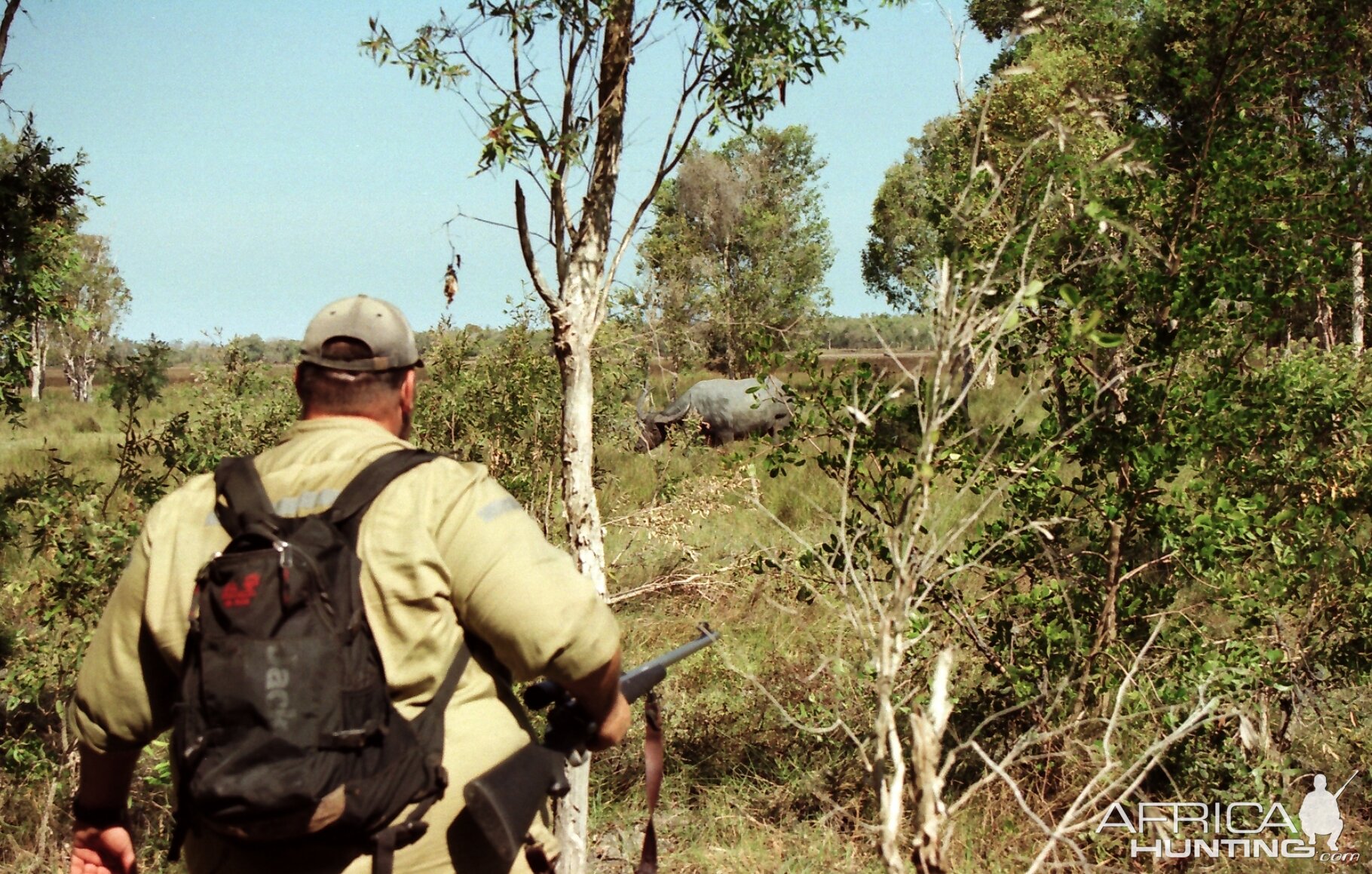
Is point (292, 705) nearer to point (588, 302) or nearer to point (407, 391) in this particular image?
point (407, 391)

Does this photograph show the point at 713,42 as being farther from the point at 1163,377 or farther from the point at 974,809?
the point at 974,809

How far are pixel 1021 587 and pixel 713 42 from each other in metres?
3.30

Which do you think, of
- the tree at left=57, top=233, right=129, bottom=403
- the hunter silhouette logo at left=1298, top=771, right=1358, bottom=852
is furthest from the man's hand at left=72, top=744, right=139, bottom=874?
the tree at left=57, top=233, right=129, bottom=403

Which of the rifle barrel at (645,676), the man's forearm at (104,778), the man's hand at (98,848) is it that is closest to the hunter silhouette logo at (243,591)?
the man's forearm at (104,778)

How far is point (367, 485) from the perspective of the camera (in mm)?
2027

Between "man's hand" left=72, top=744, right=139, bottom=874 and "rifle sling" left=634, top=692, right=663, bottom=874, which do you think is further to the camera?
"rifle sling" left=634, top=692, right=663, bottom=874

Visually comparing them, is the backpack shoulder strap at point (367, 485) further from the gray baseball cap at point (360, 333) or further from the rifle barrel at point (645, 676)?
the rifle barrel at point (645, 676)

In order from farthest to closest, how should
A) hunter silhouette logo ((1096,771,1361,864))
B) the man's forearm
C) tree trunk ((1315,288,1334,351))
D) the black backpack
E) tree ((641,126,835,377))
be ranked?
tree ((641,126,835,377)) < tree trunk ((1315,288,1334,351)) < hunter silhouette logo ((1096,771,1361,864)) < the man's forearm < the black backpack

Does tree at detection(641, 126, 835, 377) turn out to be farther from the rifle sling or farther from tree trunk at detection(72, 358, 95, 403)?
the rifle sling

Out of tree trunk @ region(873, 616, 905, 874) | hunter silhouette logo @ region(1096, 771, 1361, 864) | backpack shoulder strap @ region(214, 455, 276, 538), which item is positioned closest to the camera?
backpack shoulder strap @ region(214, 455, 276, 538)

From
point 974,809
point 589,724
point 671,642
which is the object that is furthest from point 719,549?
point 589,724

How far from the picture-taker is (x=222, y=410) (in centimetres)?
657

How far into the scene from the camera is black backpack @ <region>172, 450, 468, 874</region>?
182 cm

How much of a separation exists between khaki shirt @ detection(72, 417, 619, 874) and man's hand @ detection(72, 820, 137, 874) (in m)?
0.31
